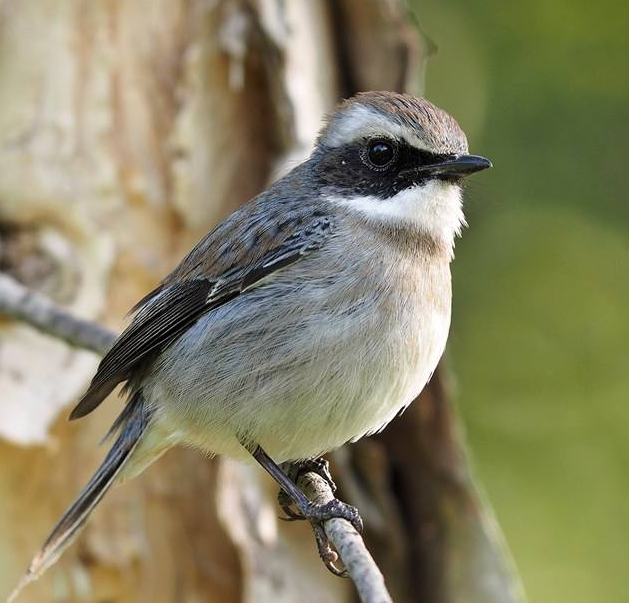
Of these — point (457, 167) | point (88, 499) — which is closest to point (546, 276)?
point (457, 167)

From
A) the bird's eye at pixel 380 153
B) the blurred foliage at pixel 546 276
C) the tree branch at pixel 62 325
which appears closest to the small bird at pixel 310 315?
the bird's eye at pixel 380 153

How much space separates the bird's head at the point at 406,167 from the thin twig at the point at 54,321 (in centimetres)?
122

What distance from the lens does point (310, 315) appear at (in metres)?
4.25

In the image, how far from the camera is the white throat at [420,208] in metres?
4.47

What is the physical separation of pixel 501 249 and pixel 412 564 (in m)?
3.12

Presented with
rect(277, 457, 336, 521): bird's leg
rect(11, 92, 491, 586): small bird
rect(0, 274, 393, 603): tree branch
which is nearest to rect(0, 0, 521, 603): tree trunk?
rect(0, 274, 393, 603): tree branch

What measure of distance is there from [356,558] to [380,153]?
1.92 m

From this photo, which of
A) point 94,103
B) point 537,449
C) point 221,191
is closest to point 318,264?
point 221,191

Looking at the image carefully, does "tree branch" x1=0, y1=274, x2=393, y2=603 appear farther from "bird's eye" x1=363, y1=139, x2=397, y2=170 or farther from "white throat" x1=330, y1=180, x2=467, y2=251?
"bird's eye" x1=363, y1=139, x2=397, y2=170

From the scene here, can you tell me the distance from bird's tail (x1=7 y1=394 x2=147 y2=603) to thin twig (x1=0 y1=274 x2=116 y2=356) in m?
0.35

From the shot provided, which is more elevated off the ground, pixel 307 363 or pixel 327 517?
pixel 307 363

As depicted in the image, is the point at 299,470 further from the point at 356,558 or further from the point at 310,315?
the point at 356,558

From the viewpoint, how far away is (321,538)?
415 cm

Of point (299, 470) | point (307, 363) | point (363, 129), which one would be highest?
point (363, 129)
